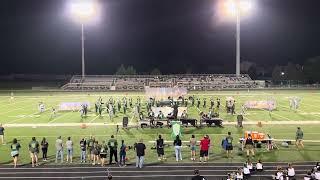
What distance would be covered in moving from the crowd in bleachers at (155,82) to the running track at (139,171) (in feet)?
168

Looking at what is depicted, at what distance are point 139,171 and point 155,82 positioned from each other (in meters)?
56.6

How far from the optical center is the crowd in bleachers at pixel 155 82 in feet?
247

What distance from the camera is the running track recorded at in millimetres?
19094

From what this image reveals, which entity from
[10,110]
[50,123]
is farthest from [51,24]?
[50,123]

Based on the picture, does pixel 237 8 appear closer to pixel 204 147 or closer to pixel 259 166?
pixel 204 147

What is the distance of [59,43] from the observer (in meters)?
114

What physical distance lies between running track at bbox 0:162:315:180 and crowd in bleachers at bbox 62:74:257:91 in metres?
51.1

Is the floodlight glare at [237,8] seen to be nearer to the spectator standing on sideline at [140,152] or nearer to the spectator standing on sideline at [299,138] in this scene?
the spectator standing on sideline at [299,138]

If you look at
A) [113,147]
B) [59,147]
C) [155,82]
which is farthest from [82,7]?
[113,147]

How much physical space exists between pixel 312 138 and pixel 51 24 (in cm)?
8944

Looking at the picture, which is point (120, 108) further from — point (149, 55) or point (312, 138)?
point (149, 55)

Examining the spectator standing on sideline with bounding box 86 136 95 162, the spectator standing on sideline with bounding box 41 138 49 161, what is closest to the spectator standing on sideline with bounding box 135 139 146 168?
the spectator standing on sideline with bounding box 86 136 95 162

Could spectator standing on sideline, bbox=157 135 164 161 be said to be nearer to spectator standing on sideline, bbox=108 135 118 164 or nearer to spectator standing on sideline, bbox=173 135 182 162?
spectator standing on sideline, bbox=173 135 182 162

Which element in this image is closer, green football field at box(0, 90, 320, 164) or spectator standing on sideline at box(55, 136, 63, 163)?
spectator standing on sideline at box(55, 136, 63, 163)
